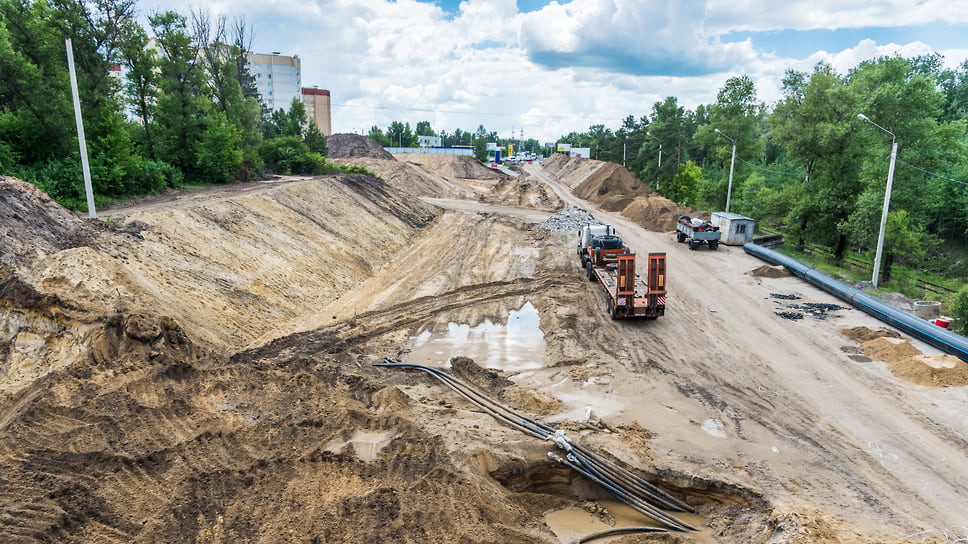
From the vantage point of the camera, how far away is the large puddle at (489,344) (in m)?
15.2

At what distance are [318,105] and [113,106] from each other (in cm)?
10881

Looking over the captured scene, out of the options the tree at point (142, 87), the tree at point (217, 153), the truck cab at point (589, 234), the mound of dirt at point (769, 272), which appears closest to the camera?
the mound of dirt at point (769, 272)

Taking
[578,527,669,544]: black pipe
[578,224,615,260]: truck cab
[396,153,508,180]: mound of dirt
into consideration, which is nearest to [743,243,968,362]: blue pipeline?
[578,224,615,260]: truck cab

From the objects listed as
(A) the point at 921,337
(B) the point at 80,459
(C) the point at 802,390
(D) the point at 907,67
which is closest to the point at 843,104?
(D) the point at 907,67

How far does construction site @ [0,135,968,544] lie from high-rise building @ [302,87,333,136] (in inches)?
4312

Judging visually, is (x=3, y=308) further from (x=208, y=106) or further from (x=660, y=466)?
(x=208, y=106)

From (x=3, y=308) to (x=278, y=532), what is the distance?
858 cm

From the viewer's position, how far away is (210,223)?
66.5ft

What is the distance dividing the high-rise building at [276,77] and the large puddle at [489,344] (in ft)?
328

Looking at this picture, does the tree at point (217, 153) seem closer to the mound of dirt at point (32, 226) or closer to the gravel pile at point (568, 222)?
the mound of dirt at point (32, 226)

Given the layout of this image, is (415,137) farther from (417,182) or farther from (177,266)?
(177,266)

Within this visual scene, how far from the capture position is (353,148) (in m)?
74.5

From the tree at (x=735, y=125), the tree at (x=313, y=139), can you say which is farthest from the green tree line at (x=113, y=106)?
the tree at (x=735, y=125)

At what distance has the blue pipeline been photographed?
15.0 m
